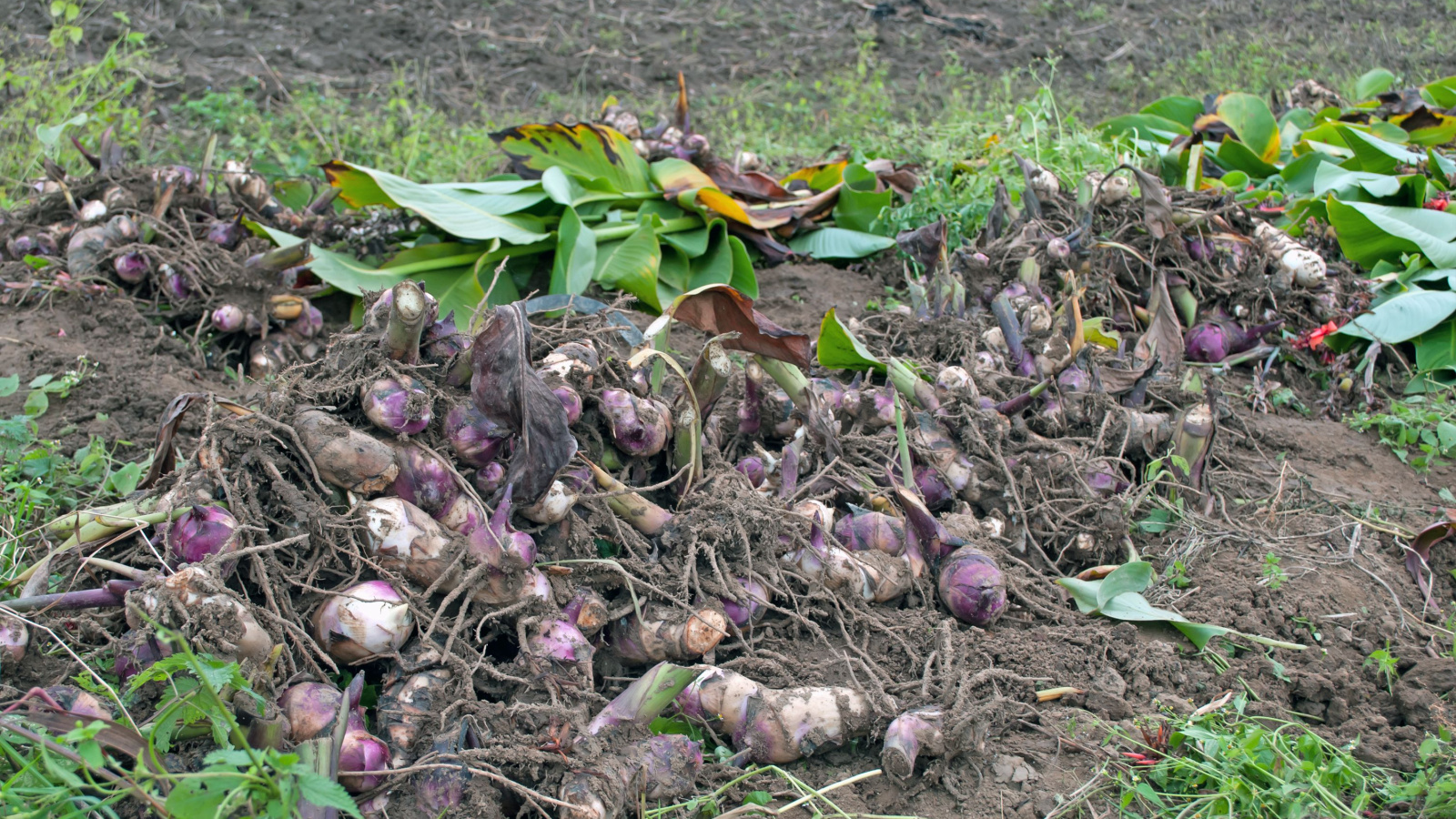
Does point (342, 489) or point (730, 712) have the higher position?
point (342, 489)

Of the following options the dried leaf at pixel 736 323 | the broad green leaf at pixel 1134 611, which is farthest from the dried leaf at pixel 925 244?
the broad green leaf at pixel 1134 611

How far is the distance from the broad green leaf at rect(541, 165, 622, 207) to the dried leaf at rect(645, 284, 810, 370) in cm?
118

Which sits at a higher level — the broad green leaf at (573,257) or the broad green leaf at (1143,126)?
the broad green leaf at (1143,126)

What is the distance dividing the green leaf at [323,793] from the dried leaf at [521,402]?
587 mm

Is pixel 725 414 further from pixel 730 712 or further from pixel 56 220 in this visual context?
pixel 56 220

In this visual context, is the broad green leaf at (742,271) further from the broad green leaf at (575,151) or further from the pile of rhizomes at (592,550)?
the pile of rhizomes at (592,550)

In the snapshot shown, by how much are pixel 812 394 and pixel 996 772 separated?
0.85 metres

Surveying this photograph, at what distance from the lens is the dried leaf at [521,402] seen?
4.75ft

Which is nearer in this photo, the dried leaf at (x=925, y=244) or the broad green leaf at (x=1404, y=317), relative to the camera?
the broad green leaf at (x=1404, y=317)

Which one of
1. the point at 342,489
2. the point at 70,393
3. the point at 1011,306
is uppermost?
the point at 342,489

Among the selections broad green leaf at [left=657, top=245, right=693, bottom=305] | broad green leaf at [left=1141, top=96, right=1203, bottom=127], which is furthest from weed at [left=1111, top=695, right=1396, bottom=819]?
broad green leaf at [left=1141, top=96, right=1203, bottom=127]

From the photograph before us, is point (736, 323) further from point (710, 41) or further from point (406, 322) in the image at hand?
point (710, 41)

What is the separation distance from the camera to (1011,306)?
2500 mm

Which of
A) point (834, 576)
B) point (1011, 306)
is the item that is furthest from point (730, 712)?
point (1011, 306)
